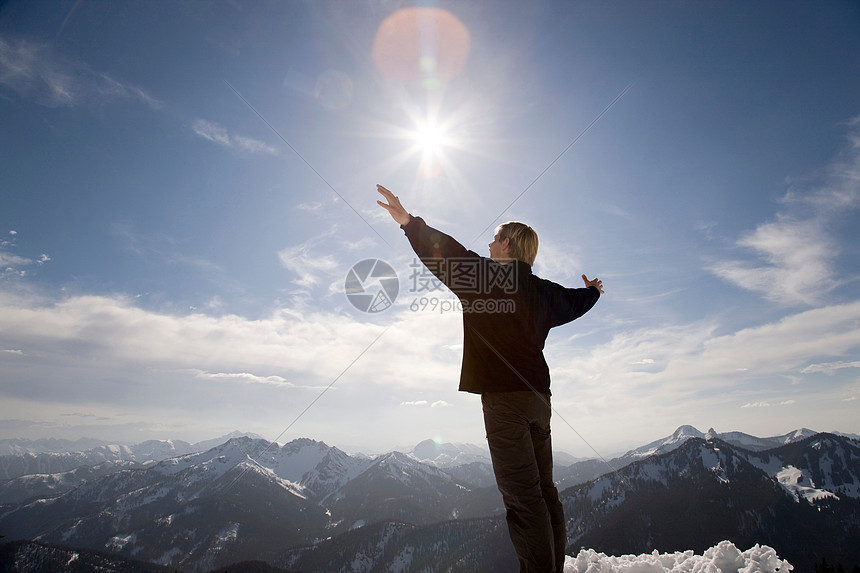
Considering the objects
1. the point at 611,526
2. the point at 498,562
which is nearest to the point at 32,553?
the point at 498,562

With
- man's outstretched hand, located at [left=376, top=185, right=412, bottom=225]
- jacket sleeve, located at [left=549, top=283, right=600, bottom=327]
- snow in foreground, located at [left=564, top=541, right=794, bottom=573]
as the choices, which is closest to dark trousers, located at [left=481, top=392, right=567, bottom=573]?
jacket sleeve, located at [left=549, top=283, right=600, bottom=327]

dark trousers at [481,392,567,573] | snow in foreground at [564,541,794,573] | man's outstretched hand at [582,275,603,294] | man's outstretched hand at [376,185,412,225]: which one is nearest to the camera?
dark trousers at [481,392,567,573]

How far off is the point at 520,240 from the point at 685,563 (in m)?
23.8

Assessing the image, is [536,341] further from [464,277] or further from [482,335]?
[464,277]

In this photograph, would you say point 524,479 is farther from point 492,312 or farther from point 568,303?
point 568,303

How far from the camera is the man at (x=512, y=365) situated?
3.68 meters

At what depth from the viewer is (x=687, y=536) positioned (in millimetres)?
181000

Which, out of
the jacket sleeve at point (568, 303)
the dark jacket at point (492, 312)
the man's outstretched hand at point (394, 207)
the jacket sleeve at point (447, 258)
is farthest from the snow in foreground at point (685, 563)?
the man's outstretched hand at point (394, 207)

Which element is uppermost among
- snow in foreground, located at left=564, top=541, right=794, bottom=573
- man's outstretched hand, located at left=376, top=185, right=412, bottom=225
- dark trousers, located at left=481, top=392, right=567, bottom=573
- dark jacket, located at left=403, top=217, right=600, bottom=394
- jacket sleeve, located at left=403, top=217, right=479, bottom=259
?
man's outstretched hand, located at left=376, top=185, right=412, bottom=225

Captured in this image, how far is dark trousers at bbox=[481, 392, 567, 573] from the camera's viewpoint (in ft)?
11.9

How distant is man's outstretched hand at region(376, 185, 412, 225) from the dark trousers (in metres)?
2.09

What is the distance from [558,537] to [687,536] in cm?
24035

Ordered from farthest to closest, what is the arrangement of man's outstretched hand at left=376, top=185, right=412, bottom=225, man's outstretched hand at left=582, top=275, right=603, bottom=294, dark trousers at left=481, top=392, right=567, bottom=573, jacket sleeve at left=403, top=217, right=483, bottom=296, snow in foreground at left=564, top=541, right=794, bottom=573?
snow in foreground at left=564, top=541, right=794, bottom=573 < man's outstretched hand at left=582, top=275, right=603, bottom=294 < man's outstretched hand at left=376, top=185, right=412, bottom=225 < jacket sleeve at left=403, top=217, right=483, bottom=296 < dark trousers at left=481, top=392, right=567, bottom=573

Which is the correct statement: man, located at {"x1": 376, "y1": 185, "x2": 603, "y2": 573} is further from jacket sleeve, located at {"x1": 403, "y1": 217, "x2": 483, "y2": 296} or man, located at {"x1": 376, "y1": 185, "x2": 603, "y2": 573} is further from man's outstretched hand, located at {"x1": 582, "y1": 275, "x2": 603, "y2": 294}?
man's outstretched hand, located at {"x1": 582, "y1": 275, "x2": 603, "y2": 294}
